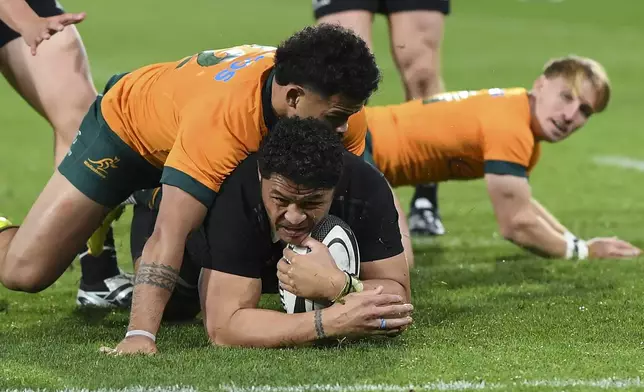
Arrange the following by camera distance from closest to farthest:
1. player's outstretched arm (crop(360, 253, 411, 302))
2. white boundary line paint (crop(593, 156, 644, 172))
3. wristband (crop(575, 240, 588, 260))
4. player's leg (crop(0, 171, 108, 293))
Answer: player's outstretched arm (crop(360, 253, 411, 302)) → player's leg (crop(0, 171, 108, 293)) → wristband (crop(575, 240, 588, 260)) → white boundary line paint (crop(593, 156, 644, 172))

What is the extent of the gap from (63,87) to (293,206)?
2200 mm

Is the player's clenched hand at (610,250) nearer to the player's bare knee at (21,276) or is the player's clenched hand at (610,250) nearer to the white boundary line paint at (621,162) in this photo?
the player's bare knee at (21,276)

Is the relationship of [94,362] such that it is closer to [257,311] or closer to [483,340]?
[257,311]

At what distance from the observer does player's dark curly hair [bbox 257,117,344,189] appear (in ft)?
16.6

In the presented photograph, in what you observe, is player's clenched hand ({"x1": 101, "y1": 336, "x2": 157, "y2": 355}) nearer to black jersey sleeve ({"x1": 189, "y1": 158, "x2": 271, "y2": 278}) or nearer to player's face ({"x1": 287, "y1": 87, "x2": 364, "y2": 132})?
black jersey sleeve ({"x1": 189, "y1": 158, "x2": 271, "y2": 278})

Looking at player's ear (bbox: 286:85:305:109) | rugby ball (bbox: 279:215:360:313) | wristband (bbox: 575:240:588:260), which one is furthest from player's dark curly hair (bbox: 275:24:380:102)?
wristband (bbox: 575:240:588:260)

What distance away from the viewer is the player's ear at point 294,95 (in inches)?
209

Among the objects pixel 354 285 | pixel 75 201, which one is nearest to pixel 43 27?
pixel 75 201

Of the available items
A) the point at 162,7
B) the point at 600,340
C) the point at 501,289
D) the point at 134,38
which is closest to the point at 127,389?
the point at 600,340

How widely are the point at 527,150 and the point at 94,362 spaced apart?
3.34 m

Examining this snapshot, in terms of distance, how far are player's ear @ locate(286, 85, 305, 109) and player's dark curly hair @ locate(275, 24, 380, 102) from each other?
1.1 inches

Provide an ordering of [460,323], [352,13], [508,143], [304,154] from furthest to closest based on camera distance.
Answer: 1. [352,13]
2. [508,143]
3. [460,323]
4. [304,154]

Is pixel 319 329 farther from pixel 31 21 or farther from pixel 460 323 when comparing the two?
pixel 31 21

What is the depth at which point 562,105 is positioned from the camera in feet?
24.8
